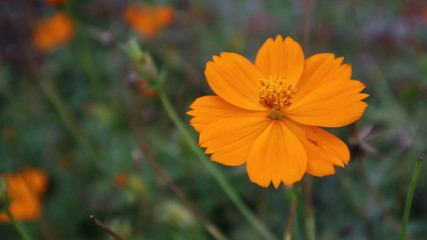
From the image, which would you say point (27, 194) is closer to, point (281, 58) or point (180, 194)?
point (180, 194)

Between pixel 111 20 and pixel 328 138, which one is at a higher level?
pixel 111 20

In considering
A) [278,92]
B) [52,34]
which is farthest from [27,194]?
[278,92]

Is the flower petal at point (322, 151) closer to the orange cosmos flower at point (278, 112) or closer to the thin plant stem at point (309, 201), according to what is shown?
Answer: the orange cosmos flower at point (278, 112)

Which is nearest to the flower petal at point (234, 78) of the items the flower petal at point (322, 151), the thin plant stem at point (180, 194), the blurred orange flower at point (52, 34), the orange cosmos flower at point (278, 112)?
the orange cosmos flower at point (278, 112)

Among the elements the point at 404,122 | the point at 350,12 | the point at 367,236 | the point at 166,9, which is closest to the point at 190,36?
the point at 166,9

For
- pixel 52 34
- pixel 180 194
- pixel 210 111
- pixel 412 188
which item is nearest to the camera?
pixel 412 188

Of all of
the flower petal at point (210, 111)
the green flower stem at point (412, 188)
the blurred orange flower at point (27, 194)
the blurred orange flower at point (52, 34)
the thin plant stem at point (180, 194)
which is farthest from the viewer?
the blurred orange flower at point (52, 34)

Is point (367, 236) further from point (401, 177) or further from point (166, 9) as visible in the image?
point (166, 9)
